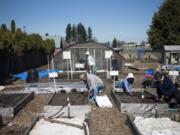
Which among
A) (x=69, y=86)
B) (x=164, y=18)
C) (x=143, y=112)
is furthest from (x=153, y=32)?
(x=143, y=112)

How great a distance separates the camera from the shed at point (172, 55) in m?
25.6

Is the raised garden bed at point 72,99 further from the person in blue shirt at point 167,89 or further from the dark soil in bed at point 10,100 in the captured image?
the person in blue shirt at point 167,89

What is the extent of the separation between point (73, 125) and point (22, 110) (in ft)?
9.21

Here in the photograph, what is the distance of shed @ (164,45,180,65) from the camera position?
25.6 meters

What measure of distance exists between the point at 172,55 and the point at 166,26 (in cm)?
1366

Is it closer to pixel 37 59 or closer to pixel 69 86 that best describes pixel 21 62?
pixel 37 59

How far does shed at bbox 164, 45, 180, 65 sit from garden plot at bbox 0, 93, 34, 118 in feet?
64.1

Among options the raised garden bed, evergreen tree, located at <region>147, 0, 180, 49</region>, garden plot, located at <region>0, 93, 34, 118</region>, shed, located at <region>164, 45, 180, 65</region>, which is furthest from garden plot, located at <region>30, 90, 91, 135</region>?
evergreen tree, located at <region>147, 0, 180, 49</region>

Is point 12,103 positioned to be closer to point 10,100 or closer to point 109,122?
point 10,100

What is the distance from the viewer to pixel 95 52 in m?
19.5

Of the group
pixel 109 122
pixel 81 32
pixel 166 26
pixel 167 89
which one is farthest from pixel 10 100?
pixel 81 32

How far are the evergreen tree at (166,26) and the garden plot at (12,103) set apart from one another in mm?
32301

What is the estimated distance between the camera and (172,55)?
26484mm

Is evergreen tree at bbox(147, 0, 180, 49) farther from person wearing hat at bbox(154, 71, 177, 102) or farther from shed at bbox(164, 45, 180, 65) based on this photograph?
person wearing hat at bbox(154, 71, 177, 102)
